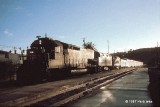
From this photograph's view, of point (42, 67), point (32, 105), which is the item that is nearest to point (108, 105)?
point (32, 105)

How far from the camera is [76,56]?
30.8 meters

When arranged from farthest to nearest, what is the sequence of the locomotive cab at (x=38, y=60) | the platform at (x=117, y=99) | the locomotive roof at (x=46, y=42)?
1. the locomotive roof at (x=46, y=42)
2. the locomotive cab at (x=38, y=60)
3. the platform at (x=117, y=99)

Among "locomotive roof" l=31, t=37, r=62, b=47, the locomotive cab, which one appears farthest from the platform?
"locomotive roof" l=31, t=37, r=62, b=47

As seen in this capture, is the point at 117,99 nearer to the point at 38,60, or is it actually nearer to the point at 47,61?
the point at 47,61

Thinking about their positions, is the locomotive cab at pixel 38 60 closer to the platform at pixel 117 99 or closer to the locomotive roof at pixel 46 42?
the locomotive roof at pixel 46 42

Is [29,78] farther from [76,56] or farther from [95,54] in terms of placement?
[95,54]

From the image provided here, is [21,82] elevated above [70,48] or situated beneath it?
situated beneath

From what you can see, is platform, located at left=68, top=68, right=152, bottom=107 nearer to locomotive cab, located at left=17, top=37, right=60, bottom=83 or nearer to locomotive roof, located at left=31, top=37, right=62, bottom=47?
locomotive cab, located at left=17, top=37, right=60, bottom=83

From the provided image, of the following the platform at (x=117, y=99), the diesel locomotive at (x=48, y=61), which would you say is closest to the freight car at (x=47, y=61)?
the diesel locomotive at (x=48, y=61)

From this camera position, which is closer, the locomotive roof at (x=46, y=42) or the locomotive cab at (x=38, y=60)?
the locomotive cab at (x=38, y=60)

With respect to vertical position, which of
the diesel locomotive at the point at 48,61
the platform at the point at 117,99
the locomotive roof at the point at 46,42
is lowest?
the platform at the point at 117,99

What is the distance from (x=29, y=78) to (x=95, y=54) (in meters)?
23.7

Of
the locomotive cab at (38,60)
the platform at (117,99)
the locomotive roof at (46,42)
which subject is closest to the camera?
the platform at (117,99)

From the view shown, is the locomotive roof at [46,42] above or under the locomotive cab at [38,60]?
above
